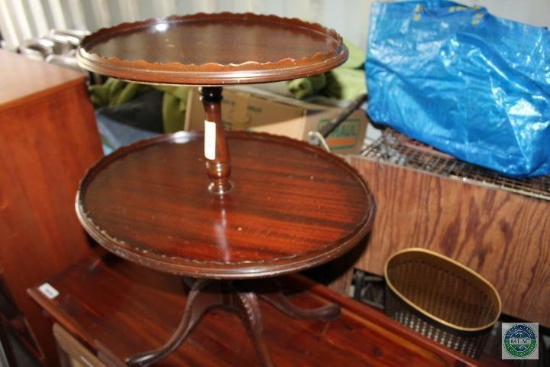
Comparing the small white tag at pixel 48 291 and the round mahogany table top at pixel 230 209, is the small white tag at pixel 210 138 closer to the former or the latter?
the round mahogany table top at pixel 230 209

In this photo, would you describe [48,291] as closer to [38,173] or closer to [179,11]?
[38,173]

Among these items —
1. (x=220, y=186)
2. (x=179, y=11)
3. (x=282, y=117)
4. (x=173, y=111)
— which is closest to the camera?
(x=220, y=186)

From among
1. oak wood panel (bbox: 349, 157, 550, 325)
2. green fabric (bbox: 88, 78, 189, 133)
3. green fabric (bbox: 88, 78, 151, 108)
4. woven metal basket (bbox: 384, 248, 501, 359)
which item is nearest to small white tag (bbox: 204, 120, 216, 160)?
oak wood panel (bbox: 349, 157, 550, 325)

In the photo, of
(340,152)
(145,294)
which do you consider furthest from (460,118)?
(145,294)

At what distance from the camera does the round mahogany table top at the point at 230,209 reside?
0.72m

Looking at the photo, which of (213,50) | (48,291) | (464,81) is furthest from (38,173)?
(464,81)

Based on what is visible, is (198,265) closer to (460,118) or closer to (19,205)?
(19,205)

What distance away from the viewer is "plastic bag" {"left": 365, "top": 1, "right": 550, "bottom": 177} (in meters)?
1.08

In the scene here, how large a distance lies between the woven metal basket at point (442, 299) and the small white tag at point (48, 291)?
3.23ft

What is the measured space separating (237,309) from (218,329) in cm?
11

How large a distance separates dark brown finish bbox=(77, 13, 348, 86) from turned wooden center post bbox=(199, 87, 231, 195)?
0.31 ft

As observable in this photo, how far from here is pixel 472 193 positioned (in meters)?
1.12

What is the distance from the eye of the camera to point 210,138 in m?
0.86

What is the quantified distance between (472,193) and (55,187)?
1.20 meters
